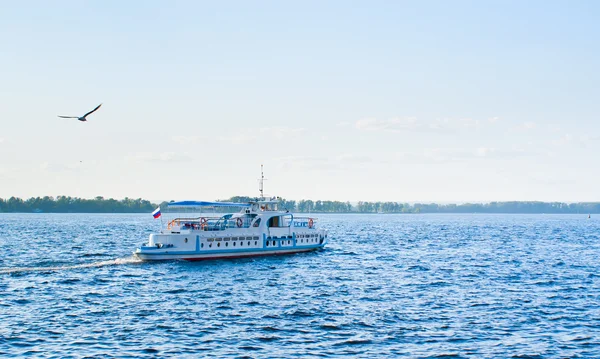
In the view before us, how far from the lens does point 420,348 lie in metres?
37.8

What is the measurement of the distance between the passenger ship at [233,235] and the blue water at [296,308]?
283cm

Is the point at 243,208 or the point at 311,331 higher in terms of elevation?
the point at 243,208

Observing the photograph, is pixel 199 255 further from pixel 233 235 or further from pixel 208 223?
pixel 208 223

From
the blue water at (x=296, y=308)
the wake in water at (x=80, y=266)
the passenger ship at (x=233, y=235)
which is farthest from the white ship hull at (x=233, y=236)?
the blue water at (x=296, y=308)

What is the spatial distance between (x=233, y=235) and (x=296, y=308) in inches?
1399

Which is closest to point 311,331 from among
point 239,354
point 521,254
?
point 239,354

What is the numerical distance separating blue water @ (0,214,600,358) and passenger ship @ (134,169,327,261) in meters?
2.83

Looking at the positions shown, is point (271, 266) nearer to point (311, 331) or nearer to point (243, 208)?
point (243, 208)

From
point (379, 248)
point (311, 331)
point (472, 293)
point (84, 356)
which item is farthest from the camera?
point (379, 248)

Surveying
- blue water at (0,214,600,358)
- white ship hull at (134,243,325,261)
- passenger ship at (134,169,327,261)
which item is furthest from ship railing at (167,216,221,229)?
blue water at (0,214,600,358)

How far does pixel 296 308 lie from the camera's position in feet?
165

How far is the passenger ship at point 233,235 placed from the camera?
3103 inches

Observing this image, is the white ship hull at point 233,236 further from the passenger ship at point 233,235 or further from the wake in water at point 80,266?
the wake in water at point 80,266

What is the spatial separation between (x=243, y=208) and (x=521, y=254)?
42.9 m
